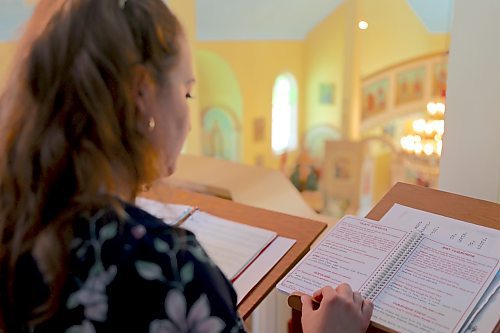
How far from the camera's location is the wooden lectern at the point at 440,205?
3.44 ft

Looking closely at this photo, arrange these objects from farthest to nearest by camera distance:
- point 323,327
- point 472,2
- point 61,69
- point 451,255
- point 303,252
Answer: point 472,2
point 303,252
point 451,255
point 323,327
point 61,69

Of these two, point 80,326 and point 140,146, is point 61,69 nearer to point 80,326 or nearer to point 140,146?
point 140,146

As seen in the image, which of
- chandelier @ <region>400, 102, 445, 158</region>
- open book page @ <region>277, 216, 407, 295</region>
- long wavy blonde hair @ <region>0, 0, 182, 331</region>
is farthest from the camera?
chandelier @ <region>400, 102, 445, 158</region>

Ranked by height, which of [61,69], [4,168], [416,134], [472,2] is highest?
[472,2]

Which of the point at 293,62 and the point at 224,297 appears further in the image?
the point at 293,62

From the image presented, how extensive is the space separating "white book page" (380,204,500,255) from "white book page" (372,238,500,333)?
0.09 feet

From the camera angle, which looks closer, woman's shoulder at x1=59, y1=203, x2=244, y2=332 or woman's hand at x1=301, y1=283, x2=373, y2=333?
woman's shoulder at x1=59, y1=203, x2=244, y2=332

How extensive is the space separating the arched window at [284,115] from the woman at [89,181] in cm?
596

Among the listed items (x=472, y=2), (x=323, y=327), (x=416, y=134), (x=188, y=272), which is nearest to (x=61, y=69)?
(x=188, y=272)

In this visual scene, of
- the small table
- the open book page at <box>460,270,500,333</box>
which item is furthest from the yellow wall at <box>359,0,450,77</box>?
the open book page at <box>460,270,500,333</box>

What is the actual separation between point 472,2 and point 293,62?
543cm

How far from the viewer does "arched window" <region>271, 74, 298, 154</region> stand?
6.73 m

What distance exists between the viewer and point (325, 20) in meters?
6.37

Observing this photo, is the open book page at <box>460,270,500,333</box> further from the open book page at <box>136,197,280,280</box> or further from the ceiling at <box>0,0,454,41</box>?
the ceiling at <box>0,0,454,41</box>
